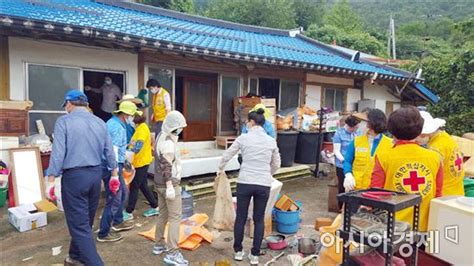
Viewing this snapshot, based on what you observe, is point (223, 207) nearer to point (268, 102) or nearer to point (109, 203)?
point (109, 203)

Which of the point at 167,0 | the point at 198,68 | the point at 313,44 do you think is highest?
the point at 167,0

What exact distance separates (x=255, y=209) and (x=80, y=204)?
1790 millimetres

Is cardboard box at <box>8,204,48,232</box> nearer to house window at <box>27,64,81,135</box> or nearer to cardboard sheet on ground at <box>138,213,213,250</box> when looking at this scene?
cardboard sheet on ground at <box>138,213,213,250</box>

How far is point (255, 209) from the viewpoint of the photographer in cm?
396

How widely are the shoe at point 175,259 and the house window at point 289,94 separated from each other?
6.53m

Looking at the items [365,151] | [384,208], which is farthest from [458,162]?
[384,208]

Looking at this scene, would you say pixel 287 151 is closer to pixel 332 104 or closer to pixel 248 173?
pixel 332 104

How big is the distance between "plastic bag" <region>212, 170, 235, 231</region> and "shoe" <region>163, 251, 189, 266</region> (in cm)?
82

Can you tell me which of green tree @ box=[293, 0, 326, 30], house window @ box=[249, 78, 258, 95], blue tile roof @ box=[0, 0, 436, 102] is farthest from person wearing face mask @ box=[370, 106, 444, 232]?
green tree @ box=[293, 0, 326, 30]

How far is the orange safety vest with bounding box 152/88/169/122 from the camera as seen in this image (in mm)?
6512

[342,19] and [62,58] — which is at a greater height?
[342,19]

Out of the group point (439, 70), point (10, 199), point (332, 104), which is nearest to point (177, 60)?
point (10, 199)

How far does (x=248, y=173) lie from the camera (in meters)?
3.82

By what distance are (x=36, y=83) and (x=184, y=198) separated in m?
3.20
